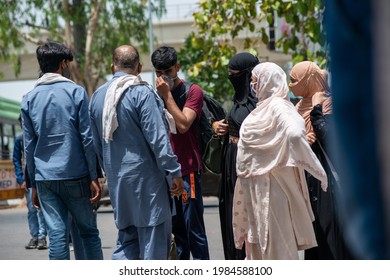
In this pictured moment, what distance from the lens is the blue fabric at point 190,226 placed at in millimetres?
6980

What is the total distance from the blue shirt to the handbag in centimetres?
110

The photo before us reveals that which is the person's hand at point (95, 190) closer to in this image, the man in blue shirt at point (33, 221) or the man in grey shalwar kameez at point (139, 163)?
the man in grey shalwar kameez at point (139, 163)

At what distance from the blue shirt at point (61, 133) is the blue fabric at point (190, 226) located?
1081mm

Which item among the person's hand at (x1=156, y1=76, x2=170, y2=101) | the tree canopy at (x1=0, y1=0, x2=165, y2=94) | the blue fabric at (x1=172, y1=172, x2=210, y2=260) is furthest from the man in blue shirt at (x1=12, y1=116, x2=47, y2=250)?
the tree canopy at (x1=0, y1=0, x2=165, y2=94)

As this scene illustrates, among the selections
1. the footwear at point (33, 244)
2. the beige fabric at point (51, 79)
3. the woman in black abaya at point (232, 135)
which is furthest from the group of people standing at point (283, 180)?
the footwear at point (33, 244)

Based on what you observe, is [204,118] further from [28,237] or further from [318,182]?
[28,237]

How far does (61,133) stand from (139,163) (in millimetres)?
738

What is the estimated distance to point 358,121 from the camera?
982 millimetres

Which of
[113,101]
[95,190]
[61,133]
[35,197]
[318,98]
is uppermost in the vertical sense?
[113,101]

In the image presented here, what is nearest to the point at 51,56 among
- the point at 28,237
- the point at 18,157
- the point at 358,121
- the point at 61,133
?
the point at 61,133

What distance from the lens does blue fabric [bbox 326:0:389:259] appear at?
0.97 meters

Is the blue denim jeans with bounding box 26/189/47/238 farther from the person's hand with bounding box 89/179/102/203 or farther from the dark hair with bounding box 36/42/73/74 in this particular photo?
the person's hand with bounding box 89/179/102/203

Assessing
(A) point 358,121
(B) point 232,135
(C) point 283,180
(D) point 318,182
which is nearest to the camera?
→ (A) point 358,121

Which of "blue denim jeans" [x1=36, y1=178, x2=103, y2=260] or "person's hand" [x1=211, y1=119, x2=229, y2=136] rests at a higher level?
"person's hand" [x1=211, y1=119, x2=229, y2=136]
